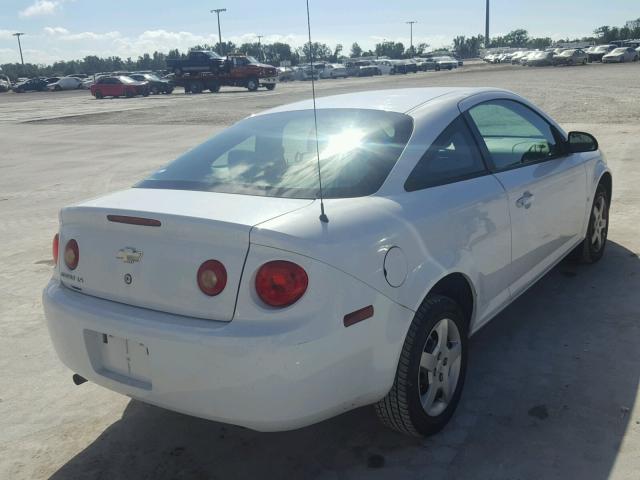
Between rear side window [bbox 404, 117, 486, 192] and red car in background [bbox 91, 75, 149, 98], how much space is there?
1702 inches

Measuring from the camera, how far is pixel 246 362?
2.38 metres

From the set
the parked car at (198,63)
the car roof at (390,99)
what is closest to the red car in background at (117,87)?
the parked car at (198,63)

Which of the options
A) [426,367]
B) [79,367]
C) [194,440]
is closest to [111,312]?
[79,367]

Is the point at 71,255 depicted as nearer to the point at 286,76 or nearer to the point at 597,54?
the point at 286,76

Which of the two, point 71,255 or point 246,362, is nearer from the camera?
point 246,362

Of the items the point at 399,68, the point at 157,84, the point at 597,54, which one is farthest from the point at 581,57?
the point at 157,84

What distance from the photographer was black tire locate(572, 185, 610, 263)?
4.99 meters

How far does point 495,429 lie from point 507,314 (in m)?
1.48

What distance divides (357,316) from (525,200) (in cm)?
169

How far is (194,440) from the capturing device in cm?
315

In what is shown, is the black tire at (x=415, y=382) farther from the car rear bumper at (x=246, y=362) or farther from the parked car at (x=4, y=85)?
the parked car at (x=4, y=85)

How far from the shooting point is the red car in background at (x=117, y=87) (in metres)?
43.4

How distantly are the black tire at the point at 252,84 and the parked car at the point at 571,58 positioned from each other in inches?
1180

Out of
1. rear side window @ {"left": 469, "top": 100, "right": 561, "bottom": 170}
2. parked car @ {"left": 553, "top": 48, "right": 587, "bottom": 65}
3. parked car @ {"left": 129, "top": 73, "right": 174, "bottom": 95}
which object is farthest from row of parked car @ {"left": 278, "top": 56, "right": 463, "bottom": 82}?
rear side window @ {"left": 469, "top": 100, "right": 561, "bottom": 170}
